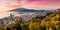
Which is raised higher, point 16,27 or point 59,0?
point 59,0

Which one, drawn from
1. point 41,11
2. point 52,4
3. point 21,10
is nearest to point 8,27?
point 21,10

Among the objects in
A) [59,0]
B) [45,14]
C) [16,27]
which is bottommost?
[16,27]

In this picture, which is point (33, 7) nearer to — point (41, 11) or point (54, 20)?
point (41, 11)

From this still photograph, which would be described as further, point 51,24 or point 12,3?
point 12,3

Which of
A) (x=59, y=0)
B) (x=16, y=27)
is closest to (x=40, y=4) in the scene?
(x=59, y=0)

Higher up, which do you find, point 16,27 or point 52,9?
point 52,9

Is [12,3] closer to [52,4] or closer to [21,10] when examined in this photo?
[21,10]
